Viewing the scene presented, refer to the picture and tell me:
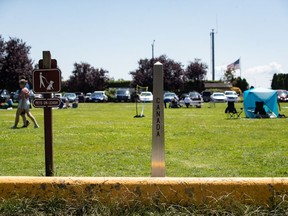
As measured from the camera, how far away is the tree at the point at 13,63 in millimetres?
39812

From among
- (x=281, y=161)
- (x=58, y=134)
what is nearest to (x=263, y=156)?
(x=281, y=161)

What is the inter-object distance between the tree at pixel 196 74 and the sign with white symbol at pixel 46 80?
199ft

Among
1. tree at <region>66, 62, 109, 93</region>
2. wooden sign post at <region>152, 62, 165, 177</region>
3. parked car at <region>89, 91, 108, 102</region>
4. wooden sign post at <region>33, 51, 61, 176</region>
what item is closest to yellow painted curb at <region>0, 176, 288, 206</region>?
wooden sign post at <region>152, 62, 165, 177</region>

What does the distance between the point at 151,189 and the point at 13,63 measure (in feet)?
126

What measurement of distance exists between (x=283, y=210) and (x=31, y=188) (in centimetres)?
276

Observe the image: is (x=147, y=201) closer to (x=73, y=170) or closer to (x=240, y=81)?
(x=73, y=170)

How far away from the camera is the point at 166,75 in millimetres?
62219

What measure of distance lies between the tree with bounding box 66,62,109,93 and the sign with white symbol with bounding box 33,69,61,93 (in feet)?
205

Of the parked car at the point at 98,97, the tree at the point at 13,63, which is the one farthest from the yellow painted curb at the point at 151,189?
the parked car at the point at 98,97

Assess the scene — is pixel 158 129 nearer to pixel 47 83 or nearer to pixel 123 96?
pixel 47 83

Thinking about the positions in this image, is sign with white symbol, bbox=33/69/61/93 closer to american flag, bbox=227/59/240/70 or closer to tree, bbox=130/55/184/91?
tree, bbox=130/55/184/91

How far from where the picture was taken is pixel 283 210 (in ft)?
14.0

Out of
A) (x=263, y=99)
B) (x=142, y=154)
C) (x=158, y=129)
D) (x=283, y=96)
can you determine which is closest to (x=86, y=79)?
(x=283, y=96)

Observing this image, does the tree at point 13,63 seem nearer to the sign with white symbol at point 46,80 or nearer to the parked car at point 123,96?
the parked car at point 123,96
